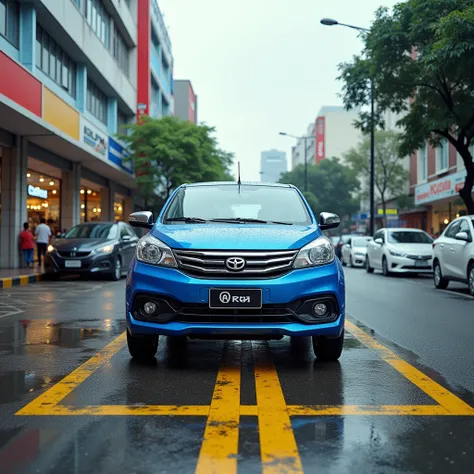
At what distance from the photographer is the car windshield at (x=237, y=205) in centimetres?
627

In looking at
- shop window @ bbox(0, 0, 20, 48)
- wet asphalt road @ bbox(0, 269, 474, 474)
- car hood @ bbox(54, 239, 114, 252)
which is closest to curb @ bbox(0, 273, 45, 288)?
car hood @ bbox(54, 239, 114, 252)

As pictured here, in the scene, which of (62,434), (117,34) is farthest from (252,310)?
(117,34)

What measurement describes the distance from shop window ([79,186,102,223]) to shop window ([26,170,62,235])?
422cm

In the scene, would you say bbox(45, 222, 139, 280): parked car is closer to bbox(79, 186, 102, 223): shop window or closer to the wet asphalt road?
the wet asphalt road

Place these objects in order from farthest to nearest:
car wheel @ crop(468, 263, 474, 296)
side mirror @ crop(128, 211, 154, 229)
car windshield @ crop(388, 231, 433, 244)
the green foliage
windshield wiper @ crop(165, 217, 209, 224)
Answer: the green foliage < car windshield @ crop(388, 231, 433, 244) < car wheel @ crop(468, 263, 474, 296) < side mirror @ crop(128, 211, 154, 229) < windshield wiper @ crop(165, 217, 209, 224)

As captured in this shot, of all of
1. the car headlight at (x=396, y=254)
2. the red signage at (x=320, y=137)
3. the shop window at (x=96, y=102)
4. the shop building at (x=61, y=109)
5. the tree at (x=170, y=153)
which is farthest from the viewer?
the red signage at (x=320, y=137)

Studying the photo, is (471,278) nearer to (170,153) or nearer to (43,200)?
(43,200)

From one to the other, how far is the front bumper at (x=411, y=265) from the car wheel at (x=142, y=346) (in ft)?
46.2

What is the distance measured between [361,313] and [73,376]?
5.51m

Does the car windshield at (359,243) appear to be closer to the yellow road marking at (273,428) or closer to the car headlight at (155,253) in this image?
the yellow road marking at (273,428)

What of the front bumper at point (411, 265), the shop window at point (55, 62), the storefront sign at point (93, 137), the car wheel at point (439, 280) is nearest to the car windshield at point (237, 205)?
the car wheel at point (439, 280)

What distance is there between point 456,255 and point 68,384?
1025 cm

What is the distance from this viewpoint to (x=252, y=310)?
5.10m

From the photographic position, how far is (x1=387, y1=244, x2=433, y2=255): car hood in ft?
61.5
